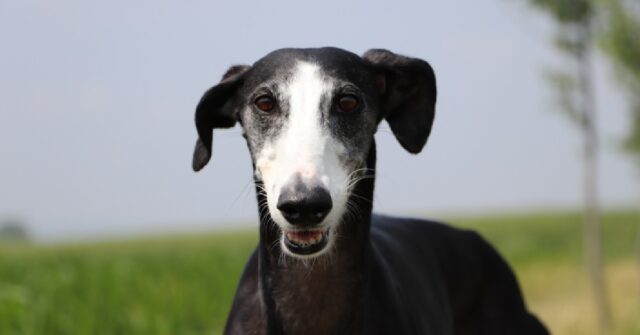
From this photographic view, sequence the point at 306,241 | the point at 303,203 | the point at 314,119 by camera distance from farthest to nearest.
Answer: the point at 314,119 → the point at 306,241 → the point at 303,203

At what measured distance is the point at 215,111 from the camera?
5.57 meters

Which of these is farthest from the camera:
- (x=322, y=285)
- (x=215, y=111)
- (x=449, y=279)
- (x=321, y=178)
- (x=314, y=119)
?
(x=449, y=279)

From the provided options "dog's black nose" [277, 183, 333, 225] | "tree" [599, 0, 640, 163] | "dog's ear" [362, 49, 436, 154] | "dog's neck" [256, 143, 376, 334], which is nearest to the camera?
"dog's black nose" [277, 183, 333, 225]

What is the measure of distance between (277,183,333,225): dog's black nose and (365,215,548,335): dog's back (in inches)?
55.5

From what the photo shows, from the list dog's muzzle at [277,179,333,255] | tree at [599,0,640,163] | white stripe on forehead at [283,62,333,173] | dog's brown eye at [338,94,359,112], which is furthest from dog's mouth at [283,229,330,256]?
tree at [599,0,640,163]

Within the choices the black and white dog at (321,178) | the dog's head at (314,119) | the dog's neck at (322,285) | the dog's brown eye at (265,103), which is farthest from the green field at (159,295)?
the dog's brown eye at (265,103)

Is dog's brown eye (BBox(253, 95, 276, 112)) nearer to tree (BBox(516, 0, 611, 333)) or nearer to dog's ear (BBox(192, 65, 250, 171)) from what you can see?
dog's ear (BBox(192, 65, 250, 171))

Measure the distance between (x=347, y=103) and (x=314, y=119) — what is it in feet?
0.90

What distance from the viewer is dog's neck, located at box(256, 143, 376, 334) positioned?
5.20 metres

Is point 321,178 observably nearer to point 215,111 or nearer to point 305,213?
point 305,213

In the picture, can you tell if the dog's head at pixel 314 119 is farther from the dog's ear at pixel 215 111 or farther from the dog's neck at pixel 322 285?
the dog's neck at pixel 322 285

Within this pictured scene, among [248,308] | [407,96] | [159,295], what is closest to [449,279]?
[407,96]

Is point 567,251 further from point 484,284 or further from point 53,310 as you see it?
point 484,284

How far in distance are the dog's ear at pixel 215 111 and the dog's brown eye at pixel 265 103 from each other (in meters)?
0.44
